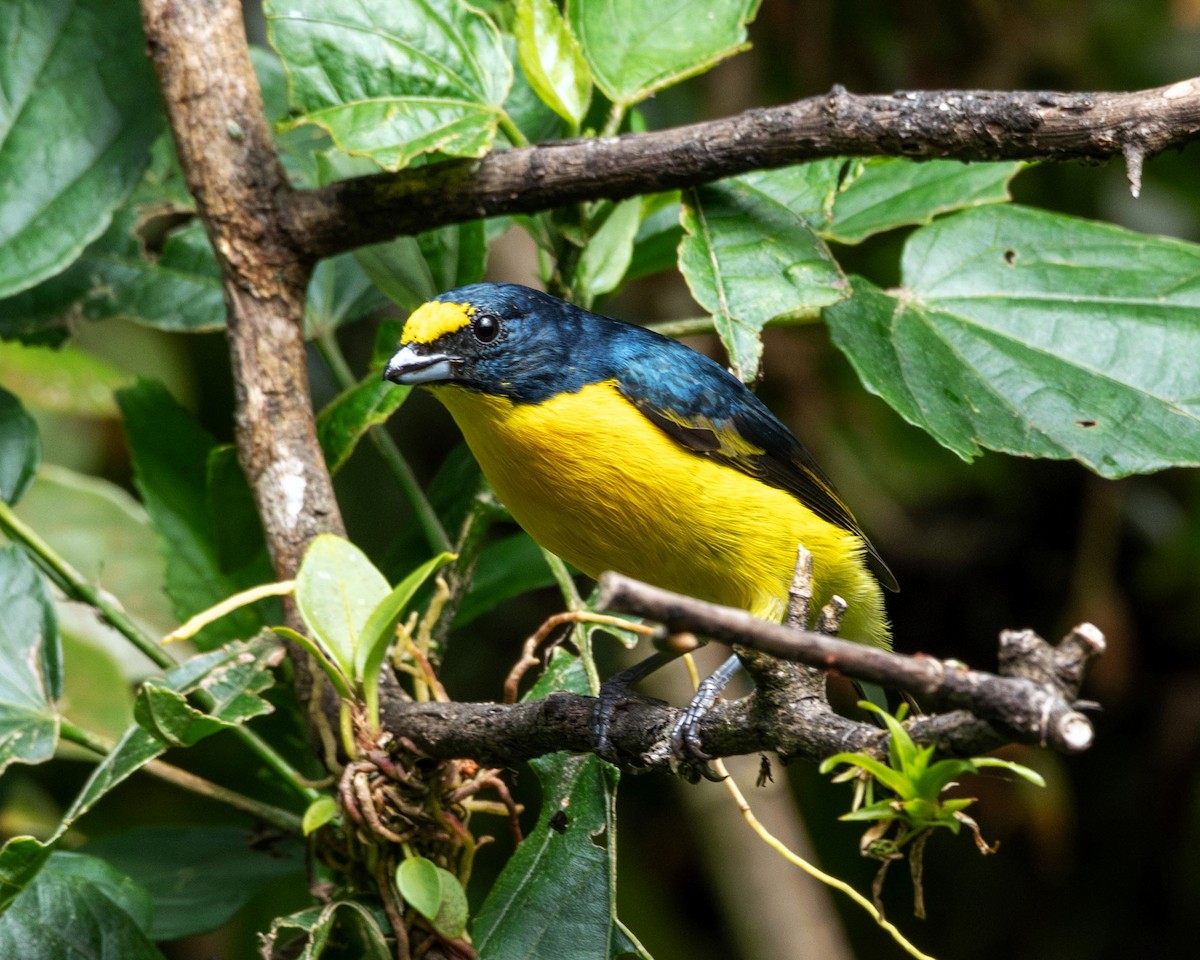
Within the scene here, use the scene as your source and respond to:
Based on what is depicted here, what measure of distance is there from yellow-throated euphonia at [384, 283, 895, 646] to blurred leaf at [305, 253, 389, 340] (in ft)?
1.36

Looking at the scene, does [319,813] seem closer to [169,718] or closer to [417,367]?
[169,718]

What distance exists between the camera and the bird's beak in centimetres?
226

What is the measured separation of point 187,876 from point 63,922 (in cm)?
56

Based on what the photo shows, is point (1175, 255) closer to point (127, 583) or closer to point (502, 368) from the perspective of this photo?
point (502, 368)

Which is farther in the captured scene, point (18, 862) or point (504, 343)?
point (504, 343)

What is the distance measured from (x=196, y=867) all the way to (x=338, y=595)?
1004 millimetres

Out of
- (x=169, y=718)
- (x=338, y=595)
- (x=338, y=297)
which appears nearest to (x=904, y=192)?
(x=338, y=297)

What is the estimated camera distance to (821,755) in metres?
1.31

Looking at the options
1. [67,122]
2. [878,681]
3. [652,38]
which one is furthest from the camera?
[67,122]

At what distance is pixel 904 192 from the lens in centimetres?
254

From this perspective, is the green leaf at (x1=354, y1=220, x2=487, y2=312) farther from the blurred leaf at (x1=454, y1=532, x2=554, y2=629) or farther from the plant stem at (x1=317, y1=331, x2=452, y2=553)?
the blurred leaf at (x1=454, y1=532, x2=554, y2=629)

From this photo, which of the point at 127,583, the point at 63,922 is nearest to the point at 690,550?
the point at 63,922

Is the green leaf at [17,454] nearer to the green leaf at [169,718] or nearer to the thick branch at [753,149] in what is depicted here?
the thick branch at [753,149]

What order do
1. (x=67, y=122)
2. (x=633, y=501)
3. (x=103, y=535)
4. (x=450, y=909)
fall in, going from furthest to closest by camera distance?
(x=103, y=535) → (x=67, y=122) → (x=633, y=501) → (x=450, y=909)
